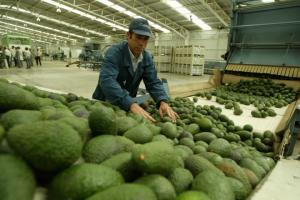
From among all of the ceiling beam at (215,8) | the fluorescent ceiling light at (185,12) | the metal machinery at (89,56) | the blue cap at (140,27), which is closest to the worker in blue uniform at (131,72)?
the blue cap at (140,27)

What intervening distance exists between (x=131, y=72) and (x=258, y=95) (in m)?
3.37

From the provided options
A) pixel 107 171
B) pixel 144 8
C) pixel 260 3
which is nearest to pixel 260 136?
pixel 107 171

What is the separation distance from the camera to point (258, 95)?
17.5 feet

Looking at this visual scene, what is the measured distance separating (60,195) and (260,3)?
712cm

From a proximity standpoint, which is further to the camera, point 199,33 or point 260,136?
point 199,33

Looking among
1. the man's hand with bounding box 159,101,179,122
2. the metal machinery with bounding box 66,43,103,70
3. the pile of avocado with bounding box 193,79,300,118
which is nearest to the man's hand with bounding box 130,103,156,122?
the man's hand with bounding box 159,101,179,122

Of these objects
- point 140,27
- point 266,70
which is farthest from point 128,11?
point 140,27

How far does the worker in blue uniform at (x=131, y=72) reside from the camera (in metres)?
2.80

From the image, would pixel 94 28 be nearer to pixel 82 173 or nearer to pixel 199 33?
pixel 199 33

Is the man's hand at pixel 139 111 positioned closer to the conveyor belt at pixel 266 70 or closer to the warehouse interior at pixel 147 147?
the warehouse interior at pixel 147 147

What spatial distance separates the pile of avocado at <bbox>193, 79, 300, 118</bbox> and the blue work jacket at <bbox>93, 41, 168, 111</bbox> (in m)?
1.50

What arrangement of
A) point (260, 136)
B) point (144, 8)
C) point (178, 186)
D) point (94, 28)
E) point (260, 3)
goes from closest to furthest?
point (178, 186) → point (260, 136) → point (260, 3) → point (144, 8) → point (94, 28)

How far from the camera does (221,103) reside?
15.3 ft

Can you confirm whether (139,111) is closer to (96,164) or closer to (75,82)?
(96,164)
